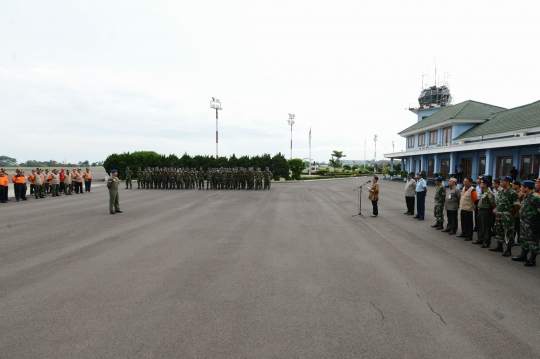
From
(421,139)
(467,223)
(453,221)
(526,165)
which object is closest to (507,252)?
(467,223)

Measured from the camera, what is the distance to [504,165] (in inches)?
1005

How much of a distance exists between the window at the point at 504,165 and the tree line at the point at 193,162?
24660 mm

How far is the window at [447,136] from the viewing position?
3575 centimetres

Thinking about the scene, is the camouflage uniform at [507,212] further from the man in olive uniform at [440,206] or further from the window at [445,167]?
the window at [445,167]

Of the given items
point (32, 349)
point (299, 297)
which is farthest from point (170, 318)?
point (299, 297)

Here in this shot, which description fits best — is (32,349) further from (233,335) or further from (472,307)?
(472,307)

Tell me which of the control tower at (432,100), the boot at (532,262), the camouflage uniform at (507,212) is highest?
the control tower at (432,100)

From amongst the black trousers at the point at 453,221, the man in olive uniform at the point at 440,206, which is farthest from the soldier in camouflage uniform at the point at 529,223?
the man in olive uniform at the point at 440,206

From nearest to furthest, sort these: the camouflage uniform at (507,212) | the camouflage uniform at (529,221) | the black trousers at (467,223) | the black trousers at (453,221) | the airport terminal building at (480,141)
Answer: the camouflage uniform at (529,221)
the camouflage uniform at (507,212)
the black trousers at (467,223)
the black trousers at (453,221)
the airport terminal building at (480,141)

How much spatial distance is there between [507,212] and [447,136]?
33135mm

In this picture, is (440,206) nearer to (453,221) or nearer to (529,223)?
(453,221)

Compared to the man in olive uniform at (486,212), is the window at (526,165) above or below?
above

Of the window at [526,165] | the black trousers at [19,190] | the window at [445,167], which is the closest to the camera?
the black trousers at [19,190]

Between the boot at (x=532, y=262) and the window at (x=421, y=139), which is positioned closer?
the boot at (x=532, y=262)
